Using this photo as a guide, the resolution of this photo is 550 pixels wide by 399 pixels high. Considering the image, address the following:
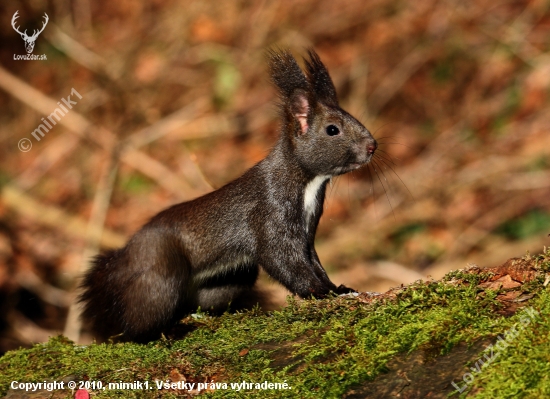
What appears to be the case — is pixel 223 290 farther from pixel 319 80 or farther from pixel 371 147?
pixel 319 80

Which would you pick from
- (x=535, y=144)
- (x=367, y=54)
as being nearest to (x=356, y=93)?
(x=367, y=54)

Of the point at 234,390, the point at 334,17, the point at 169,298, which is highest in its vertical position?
the point at 334,17

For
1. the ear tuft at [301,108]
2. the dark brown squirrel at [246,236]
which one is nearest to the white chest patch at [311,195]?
the dark brown squirrel at [246,236]

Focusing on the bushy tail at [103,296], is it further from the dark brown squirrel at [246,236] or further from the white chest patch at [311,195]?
the white chest patch at [311,195]

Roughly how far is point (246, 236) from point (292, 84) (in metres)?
1.18

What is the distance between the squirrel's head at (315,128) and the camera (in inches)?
206

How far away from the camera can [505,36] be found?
11.7m

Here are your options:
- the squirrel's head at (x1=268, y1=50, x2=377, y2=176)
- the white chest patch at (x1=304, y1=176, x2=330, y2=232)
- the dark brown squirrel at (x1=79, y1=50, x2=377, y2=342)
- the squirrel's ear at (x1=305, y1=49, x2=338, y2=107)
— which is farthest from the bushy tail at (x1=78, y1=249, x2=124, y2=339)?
the squirrel's ear at (x1=305, y1=49, x2=338, y2=107)

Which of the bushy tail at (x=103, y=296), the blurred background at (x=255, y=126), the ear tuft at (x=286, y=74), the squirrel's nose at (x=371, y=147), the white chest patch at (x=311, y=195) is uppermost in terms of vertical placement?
the blurred background at (x=255, y=126)

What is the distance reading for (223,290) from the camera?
5281 mm

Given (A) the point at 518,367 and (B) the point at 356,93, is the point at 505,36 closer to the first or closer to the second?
(B) the point at 356,93

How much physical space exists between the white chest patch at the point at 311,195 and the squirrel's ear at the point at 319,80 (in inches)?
23.5

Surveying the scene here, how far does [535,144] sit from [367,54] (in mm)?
3177

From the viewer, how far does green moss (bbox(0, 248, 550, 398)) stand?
2.83 metres
